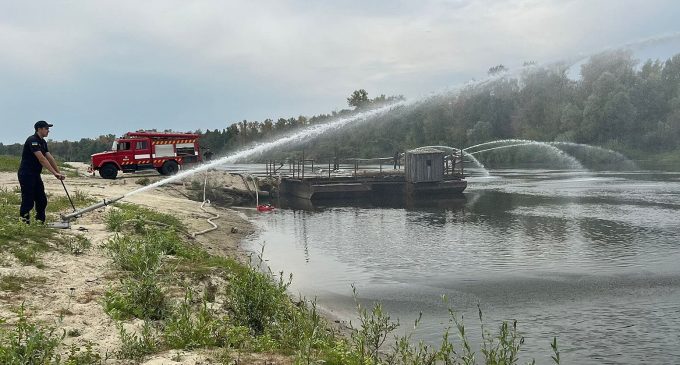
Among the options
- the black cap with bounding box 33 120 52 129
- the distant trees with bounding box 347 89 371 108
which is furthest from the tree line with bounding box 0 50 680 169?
the black cap with bounding box 33 120 52 129

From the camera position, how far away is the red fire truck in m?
40.0

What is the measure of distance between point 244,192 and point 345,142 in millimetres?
74483

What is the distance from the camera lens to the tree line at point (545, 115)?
282ft

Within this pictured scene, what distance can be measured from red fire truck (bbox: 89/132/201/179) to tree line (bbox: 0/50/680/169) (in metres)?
41.5

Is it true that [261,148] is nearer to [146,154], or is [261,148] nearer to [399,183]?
[146,154]

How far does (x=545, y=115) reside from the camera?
103 metres

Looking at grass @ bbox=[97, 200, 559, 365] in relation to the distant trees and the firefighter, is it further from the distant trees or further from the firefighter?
the distant trees

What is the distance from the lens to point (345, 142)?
11788cm

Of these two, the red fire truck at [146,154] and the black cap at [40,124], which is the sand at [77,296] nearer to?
the black cap at [40,124]

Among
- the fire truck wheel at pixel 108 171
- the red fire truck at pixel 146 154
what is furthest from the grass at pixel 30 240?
the red fire truck at pixel 146 154

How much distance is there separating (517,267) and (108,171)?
3111 centimetres

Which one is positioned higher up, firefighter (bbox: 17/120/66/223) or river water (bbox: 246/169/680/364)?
firefighter (bbox: 17/120/66/223)

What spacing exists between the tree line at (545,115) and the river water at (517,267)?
47705mm

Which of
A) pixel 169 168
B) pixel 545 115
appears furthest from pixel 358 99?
pixel 169 168
